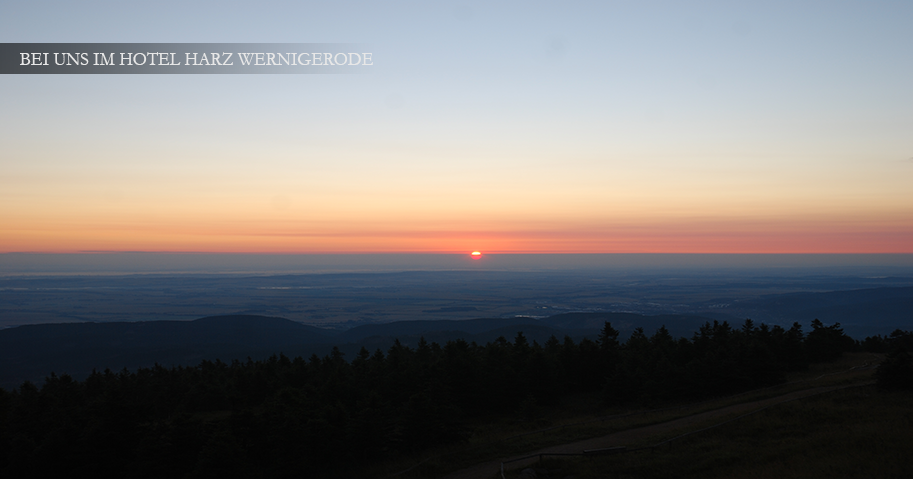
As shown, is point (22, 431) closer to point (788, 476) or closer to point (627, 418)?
point (627, 418)

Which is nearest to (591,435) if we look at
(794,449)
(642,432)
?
(642,432)

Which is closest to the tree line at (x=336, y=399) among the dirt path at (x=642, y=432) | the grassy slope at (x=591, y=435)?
the grassy slope at (x=591, y=435)

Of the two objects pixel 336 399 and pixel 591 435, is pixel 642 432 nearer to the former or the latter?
pixel 591 435

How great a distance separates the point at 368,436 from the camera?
26891mm

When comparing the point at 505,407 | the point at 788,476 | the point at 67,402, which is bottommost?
the point at 505,407

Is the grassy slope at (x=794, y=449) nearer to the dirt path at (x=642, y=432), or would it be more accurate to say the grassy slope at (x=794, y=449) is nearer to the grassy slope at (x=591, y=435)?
the grassy slope at (x=591, y=435)

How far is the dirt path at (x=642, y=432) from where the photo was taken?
22.0 m

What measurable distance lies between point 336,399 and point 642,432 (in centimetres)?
2148

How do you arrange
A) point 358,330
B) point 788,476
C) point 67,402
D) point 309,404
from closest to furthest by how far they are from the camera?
point 788,476, point 309,404, point 67,402, point 358,330

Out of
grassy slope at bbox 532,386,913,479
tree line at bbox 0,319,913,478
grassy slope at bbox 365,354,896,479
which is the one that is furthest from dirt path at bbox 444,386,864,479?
tree line at bbox 0,319,913,478

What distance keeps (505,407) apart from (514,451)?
595 inches

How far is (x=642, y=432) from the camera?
25469mm

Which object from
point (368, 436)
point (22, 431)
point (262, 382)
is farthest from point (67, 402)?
point (368, 436)

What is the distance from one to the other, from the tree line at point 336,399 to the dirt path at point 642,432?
222 inches
